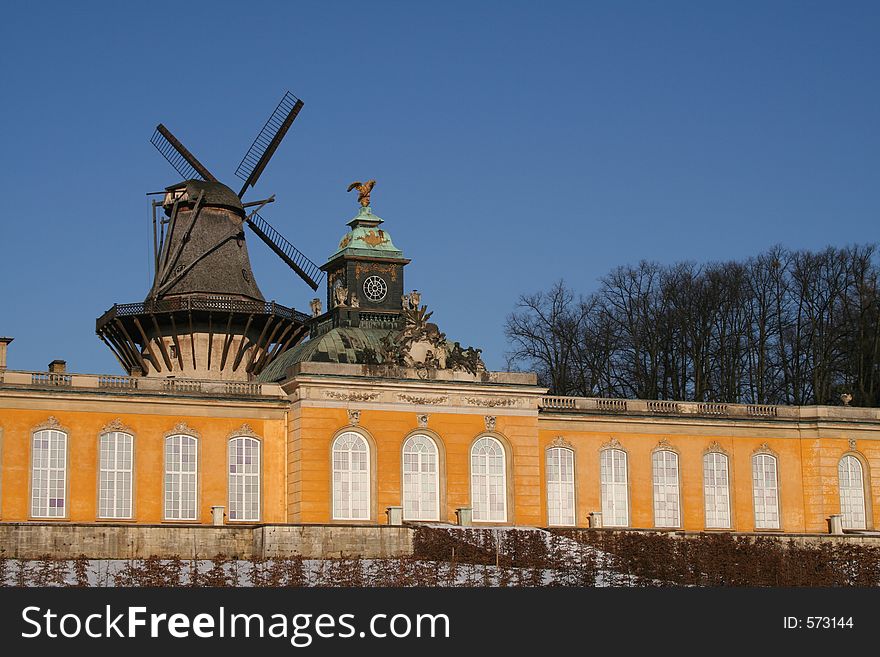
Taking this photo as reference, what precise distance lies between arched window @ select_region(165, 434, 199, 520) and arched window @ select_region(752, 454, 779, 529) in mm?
20193

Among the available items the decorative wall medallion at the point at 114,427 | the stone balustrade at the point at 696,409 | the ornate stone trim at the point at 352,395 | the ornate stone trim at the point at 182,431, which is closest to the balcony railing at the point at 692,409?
the stone balustrade at the point at 696,409

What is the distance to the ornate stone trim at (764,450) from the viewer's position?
59.2 m

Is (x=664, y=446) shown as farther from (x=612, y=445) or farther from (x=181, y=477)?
(x=181, y=477)

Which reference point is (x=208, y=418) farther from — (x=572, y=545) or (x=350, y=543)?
(x=572, y=545)

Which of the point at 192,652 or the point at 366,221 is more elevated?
the point at 366,221

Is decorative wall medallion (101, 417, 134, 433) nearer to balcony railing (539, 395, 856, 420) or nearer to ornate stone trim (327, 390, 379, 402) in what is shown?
ornate stone trim (327, 390, 379, 402)

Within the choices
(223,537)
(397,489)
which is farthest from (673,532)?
(223,537)

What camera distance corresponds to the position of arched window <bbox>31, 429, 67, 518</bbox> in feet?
162

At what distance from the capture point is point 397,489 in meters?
52.7

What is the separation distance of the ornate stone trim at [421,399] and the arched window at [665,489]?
28.4ft

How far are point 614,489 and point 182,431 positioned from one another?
15.2 metres

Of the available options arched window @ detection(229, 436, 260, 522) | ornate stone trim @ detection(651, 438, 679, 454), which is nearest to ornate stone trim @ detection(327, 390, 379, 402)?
arched window @ detection(229, 436, 260, 522)

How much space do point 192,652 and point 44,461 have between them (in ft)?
86.3

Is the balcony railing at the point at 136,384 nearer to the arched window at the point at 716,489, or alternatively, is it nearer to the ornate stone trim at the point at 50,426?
the ornate stone trim at the point at 50,426
